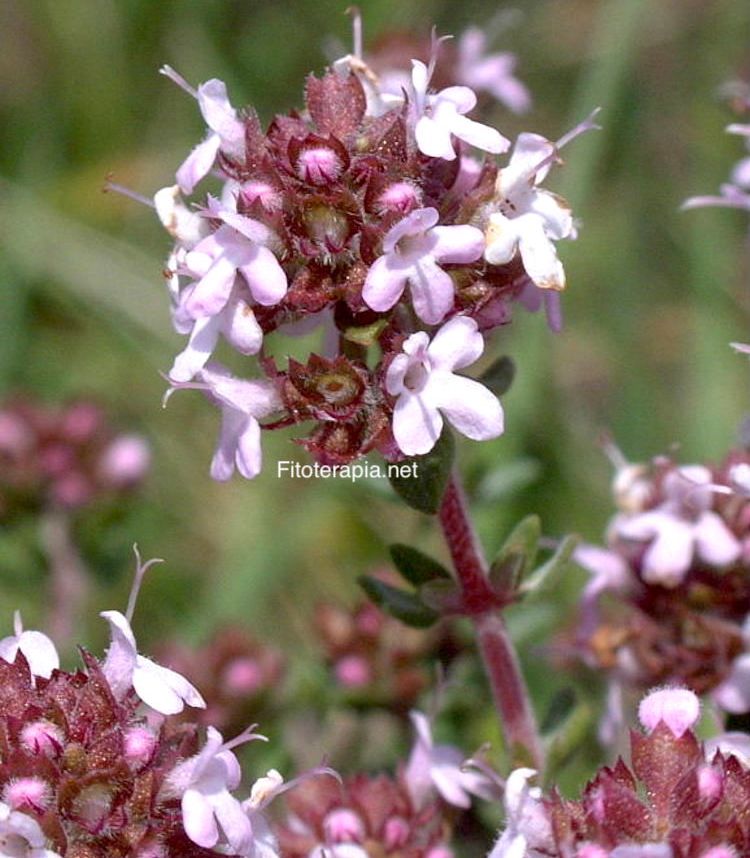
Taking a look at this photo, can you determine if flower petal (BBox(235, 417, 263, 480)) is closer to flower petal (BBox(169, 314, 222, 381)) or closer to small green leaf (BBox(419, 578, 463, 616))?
flower petal (BBox(169, 314, 222, 381))

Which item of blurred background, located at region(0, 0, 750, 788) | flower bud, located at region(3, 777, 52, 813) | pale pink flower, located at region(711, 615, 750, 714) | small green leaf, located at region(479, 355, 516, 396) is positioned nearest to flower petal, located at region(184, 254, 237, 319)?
small green leaf, located at region(479, 355, 516, 396)

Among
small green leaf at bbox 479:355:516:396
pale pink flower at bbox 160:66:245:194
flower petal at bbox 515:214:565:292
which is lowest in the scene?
small green leaf at bbox 479:355:516:396

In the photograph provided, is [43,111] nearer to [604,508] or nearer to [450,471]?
[604,508]

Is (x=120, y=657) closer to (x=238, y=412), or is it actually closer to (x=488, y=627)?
(x=238, y=412)

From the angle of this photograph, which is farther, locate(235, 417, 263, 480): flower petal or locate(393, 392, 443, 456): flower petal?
locate(235, 417, 263, 480): flower petal

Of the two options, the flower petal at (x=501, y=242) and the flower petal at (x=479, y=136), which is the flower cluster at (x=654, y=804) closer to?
the flower petal at (x=501, y=242)

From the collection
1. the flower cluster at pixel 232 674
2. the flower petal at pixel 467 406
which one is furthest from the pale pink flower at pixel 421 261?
the flower cluster at pixel 232 674
